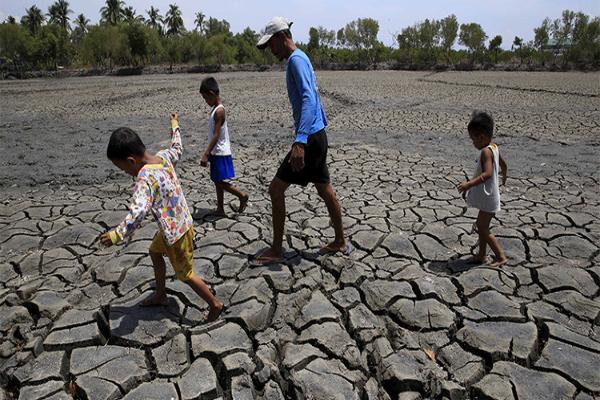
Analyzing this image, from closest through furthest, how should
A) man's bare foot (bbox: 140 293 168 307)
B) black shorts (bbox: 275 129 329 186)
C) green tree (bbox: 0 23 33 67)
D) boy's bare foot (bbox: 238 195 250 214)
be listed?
1. man's bare foot (bbox: 140 293 168 307)
2. black shorts (bbox: 275 129 329 186)
3. boy's bare foot (bbox: 238 195 250 214)
4. green tree (bbox: 0 23 33 67)

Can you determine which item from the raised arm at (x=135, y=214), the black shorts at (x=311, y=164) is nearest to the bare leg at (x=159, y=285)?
the raised arm at (x=135, y=214)

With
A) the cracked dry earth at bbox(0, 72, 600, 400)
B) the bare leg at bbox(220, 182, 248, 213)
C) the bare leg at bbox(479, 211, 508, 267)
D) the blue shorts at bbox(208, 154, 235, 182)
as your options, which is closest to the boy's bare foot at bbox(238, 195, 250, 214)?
the bare leg at bbox(220, 182, 248, 213)

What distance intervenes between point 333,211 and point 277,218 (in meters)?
0.44

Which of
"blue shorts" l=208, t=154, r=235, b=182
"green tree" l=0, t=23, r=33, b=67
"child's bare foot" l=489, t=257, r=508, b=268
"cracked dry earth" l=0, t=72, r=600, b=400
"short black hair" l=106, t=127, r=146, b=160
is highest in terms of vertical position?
"green tree" l=0, t=23, r=33, b=67

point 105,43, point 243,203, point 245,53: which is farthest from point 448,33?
point 243,203

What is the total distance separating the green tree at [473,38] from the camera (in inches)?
1813

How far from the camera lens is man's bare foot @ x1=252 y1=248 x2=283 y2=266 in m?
3.43

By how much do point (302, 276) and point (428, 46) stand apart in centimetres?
5288

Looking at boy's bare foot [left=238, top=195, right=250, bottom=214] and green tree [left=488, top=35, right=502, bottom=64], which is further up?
green tree [left=488, top=35, right=502, bottom=64]

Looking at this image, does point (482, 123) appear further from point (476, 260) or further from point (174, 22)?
point (174, 22)

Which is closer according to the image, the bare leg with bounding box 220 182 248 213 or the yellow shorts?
the yellow shorts

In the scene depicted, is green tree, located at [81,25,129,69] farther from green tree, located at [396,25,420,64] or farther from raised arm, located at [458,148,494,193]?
raised arm, located at [458,148,494,193]

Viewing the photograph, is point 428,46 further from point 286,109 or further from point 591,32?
point 286,109

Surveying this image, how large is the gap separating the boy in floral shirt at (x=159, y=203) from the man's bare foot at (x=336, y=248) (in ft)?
3.71
